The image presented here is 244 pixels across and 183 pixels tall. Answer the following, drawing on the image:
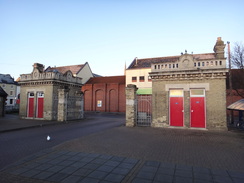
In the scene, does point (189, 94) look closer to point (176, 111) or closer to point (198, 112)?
point (198, 112)

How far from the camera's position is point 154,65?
43.7 ft

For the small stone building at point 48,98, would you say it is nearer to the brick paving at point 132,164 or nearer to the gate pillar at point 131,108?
the gate pillar at point 131,108

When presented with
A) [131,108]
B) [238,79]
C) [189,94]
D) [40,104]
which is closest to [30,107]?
[40,104]

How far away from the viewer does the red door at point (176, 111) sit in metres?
12.1

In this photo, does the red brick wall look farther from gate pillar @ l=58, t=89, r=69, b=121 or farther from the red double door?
the red double door

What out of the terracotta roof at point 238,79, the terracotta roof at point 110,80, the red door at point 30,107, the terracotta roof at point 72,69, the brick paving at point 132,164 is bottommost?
the brick paving at point 132,164

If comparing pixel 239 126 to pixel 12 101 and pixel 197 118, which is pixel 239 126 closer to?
pixel 197 118

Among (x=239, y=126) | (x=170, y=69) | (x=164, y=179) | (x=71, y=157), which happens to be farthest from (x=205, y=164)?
(x=239, y=126)

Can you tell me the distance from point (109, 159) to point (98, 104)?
107ft

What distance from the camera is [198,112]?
11.7 metres

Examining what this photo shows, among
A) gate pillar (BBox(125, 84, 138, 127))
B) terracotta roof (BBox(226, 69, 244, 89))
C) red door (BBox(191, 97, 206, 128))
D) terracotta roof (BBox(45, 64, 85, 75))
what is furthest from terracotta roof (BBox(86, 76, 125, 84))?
red door (BBox(191, 97, 206, 128))

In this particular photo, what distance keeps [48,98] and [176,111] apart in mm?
13885

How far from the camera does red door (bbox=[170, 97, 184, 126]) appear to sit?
12.1 m

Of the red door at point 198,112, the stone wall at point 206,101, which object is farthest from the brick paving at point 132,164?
the red door at point 198,112
